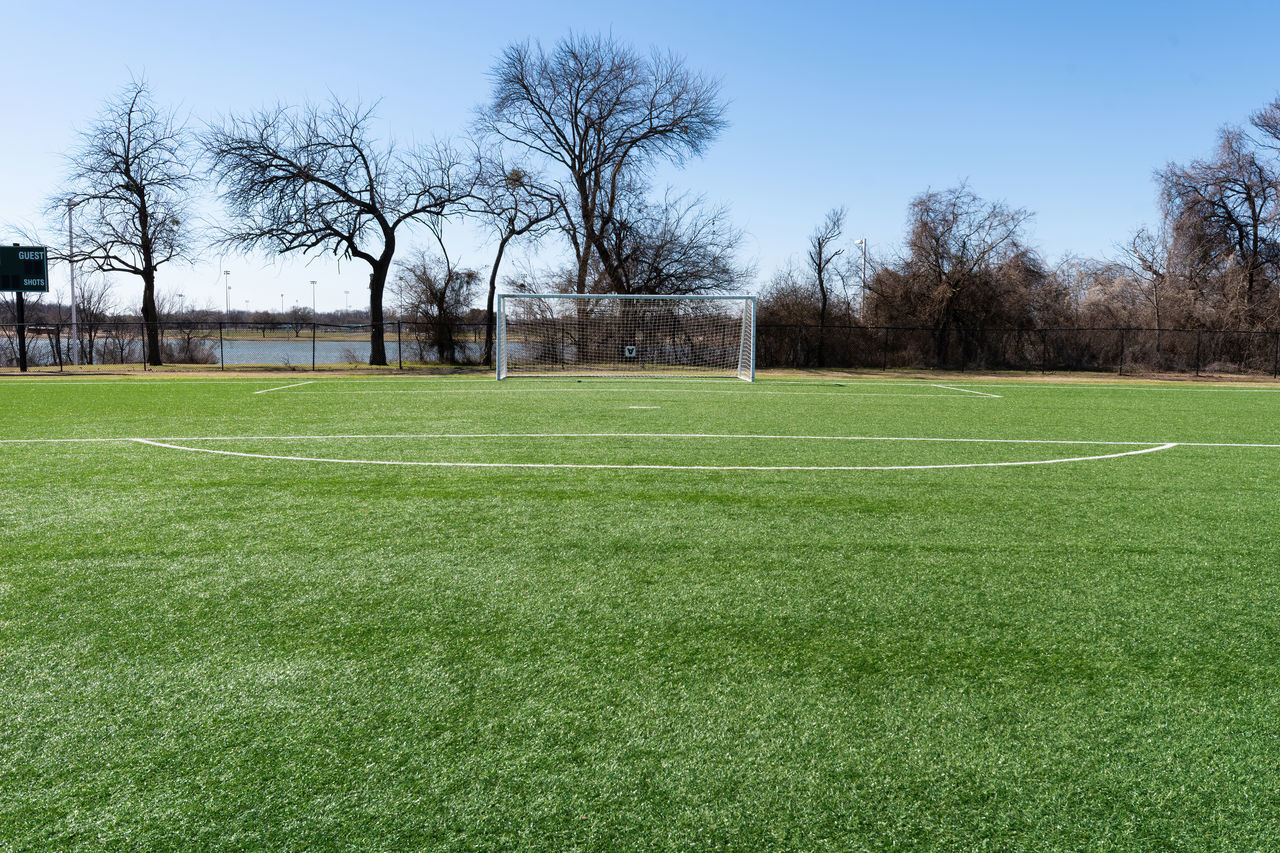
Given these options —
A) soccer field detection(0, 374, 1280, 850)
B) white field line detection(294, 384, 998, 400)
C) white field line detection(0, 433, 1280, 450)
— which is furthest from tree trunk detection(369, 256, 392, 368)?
soccer field detection(0, 374, 1280, 850)

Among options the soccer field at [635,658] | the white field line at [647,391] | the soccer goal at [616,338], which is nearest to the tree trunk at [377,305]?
the soccer goal at [616,338]

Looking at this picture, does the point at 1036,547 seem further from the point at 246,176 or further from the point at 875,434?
the point at 246,176

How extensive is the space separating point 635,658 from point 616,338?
75.1 feet

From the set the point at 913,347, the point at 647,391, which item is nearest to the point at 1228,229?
the point at 913,347

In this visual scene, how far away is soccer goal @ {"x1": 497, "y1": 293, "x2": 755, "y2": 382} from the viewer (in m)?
25.2

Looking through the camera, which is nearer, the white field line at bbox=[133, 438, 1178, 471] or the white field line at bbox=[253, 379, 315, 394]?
the white field line at bbox=[133, 438, 1178, 471]

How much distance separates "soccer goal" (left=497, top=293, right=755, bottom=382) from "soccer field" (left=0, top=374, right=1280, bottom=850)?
60.0ft

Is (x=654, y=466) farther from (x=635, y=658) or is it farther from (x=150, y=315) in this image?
(x=150, y=315)

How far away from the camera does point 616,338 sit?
84.2ft

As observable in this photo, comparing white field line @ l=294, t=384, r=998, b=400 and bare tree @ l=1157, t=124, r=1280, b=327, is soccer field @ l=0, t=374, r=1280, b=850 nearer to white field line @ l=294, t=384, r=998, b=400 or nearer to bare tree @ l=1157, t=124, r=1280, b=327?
white field line @ l=294, t=384, r=998, b=400

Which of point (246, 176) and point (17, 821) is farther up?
point (246, 176)

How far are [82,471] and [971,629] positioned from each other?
22.7ft

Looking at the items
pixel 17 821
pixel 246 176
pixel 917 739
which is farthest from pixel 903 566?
pixel 246 176

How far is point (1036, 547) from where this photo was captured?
4.69m
